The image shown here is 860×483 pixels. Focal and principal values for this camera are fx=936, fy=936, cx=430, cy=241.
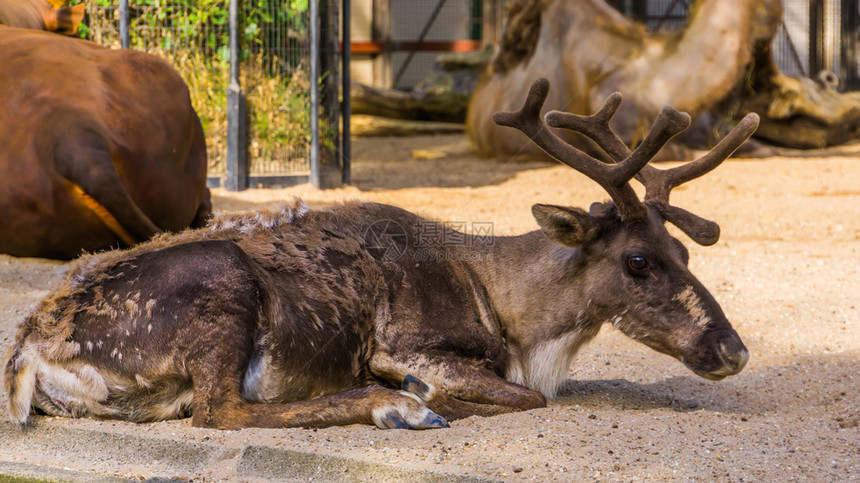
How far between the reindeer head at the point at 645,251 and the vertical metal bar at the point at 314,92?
6048mm

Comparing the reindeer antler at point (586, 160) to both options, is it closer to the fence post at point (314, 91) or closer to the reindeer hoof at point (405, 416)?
the reindeer hoof at point (405, 416)

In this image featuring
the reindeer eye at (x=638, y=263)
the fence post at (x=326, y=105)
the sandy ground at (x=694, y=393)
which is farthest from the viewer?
the fence post at (x=326, y=105)

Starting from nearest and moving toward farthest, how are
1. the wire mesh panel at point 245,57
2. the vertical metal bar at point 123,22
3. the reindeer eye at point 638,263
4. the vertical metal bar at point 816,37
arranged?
the reindeer eye at point 638,263, the vertical metal bar at point 123,22, the wire mesh panel at point 245,57, the vertical metal bar at point 816,37

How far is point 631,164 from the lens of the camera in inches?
166

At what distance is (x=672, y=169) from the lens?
4.61 m

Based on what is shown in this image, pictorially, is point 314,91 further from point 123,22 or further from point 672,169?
point 672,169

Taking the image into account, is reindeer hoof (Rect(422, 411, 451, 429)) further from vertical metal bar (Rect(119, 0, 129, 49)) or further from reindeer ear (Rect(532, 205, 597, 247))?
vertical metal bar (Rect(119, 0, 129, 49))

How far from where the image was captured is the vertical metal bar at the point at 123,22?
948 centimetres

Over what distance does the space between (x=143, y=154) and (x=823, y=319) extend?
178 inches

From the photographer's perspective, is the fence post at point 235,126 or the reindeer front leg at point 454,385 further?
the fence post at point 235,126

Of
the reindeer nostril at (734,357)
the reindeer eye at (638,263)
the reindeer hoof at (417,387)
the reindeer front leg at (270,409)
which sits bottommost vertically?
the reindeer hoof at (417,387)

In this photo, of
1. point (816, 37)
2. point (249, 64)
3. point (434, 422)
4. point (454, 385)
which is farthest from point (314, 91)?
point (816, 37)

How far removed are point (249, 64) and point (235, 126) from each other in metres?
0.73

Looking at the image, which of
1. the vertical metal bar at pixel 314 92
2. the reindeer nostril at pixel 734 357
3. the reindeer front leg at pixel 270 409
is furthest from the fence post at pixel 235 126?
the reindeer nostril at pixel 734 357
